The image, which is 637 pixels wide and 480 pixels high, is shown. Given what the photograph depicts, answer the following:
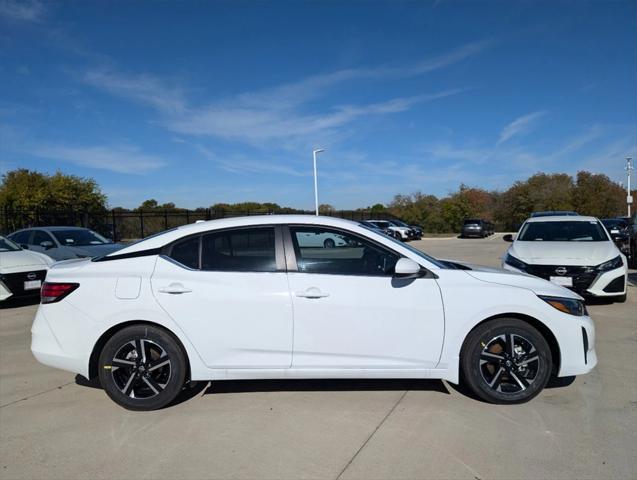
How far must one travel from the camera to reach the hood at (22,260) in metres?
8.30

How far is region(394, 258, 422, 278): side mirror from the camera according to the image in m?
3.49

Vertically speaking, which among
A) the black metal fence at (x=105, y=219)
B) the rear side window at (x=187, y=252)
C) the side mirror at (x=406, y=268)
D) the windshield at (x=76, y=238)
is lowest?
the side mirror at (x=406, y=268)

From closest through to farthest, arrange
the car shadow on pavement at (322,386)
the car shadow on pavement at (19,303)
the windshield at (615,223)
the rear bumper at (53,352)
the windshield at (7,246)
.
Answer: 1. the rear bumper at (53,352)
2. the car shadow on pavement at (322,386)
3. the car shadow on pavement at (19,303)
4. the windshield at (7,246)
5. the windshield at (615,223)

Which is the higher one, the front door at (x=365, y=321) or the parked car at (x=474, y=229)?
the parked car at (x=474, y=229)

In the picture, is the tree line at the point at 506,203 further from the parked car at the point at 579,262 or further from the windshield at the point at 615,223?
the parked car at the point at 579,262

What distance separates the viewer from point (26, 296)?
843 cm

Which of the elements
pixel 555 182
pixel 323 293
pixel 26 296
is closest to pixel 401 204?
pixel 555 182

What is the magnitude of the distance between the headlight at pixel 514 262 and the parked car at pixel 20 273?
29.0ft

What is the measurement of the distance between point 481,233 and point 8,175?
117 feet

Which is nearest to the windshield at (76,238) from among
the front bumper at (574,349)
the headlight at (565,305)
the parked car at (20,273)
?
the parked car at (20,273)

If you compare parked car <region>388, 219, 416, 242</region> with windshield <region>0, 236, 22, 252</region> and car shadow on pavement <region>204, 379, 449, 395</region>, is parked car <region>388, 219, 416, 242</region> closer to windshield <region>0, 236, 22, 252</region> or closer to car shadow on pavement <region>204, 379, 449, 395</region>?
windshield <region>0, 236, 22, 252</region>

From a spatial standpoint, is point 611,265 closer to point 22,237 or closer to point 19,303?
point 19,303

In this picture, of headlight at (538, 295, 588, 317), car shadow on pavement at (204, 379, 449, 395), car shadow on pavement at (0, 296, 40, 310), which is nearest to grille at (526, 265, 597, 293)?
headlight at (538, 295, 588, 317)

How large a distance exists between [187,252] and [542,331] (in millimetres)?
3155
